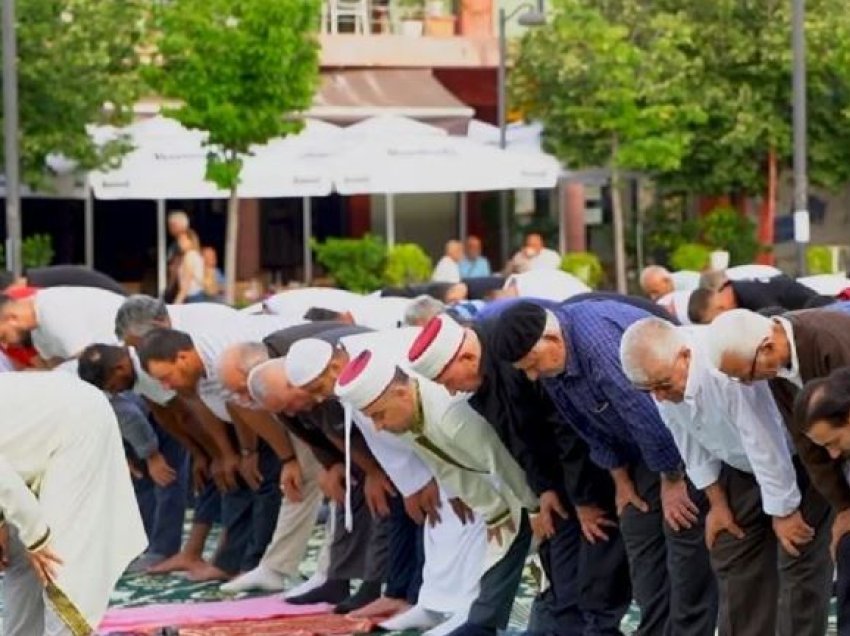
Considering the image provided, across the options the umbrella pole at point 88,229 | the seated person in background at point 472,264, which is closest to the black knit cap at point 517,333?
the seated person in background at point 472,264

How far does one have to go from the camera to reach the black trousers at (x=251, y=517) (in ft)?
45.7

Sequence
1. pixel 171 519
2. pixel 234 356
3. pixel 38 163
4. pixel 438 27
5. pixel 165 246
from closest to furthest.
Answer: pixel 234 356
pixel 171 519
pixel 38 163
pixel 165 246
pixel 438 27

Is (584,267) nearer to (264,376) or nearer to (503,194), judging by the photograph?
(503,194)

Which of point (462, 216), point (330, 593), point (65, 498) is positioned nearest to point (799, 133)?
point (462, 216)

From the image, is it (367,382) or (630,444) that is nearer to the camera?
(630,444)

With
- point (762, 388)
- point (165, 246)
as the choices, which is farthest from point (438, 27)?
point (762, 388)

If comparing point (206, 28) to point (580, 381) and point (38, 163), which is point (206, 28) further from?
point (580, 381)

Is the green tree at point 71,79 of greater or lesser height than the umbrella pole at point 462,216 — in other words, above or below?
above

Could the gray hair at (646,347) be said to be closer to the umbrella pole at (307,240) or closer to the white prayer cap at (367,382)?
the white prayer cap at (367,382)

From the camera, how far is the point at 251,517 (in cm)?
1423

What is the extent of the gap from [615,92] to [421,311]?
868 inches

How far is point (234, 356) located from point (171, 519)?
3128mm

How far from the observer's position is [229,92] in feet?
103

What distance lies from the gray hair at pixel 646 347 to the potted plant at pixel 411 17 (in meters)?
33.2
